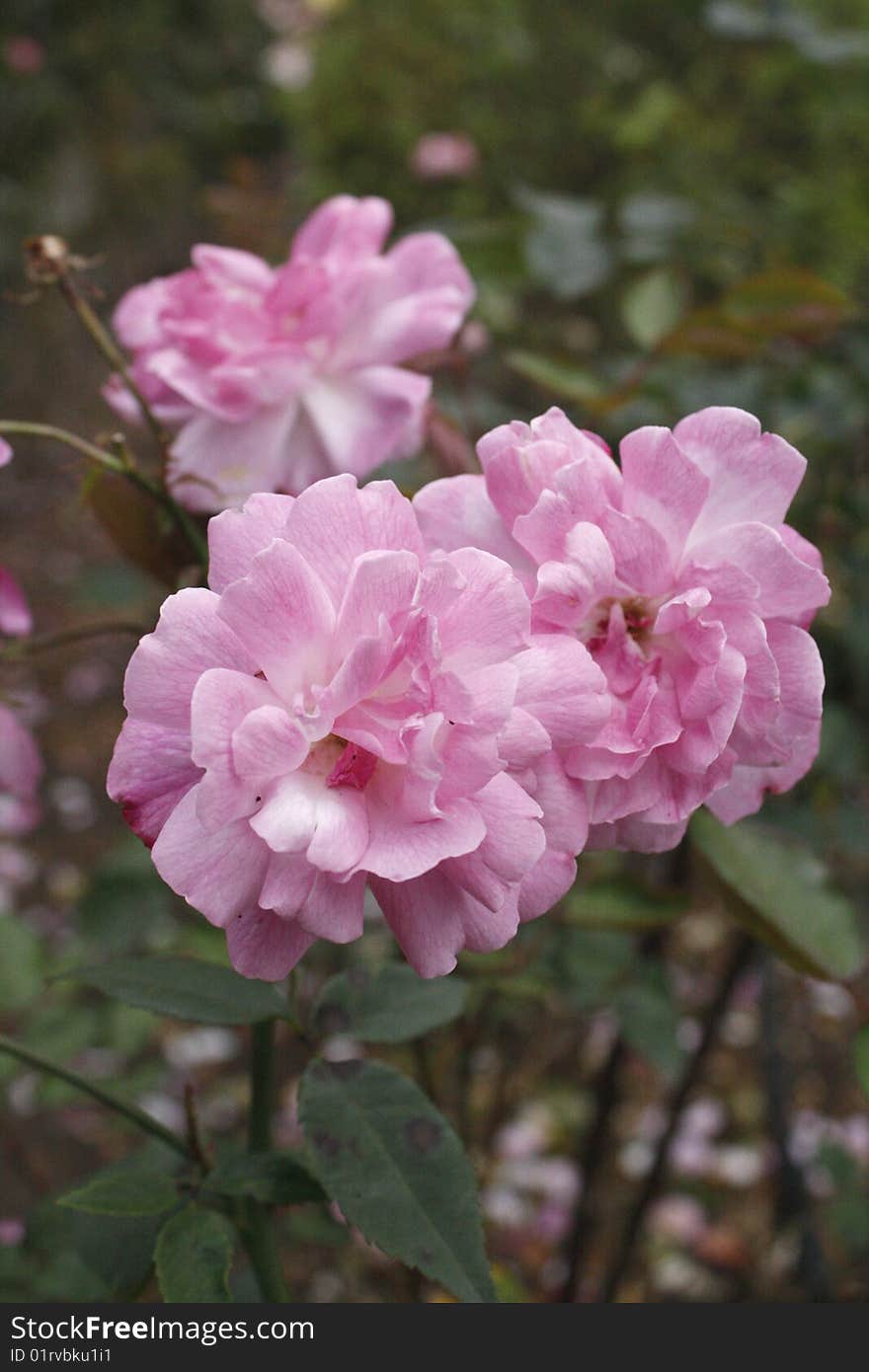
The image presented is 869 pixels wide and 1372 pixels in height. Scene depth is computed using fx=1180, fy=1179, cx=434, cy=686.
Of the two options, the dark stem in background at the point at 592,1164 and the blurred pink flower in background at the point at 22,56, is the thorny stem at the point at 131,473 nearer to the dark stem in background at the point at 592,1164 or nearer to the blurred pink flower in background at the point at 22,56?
the dark stem in background at the point at 592,1164

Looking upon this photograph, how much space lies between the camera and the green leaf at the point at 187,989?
490mm

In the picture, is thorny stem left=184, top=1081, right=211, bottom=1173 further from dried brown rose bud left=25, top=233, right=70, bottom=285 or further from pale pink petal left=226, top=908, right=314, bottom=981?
dried brown rose bud left=25, top=233, right=70, bottom=285

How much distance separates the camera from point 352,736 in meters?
0.36

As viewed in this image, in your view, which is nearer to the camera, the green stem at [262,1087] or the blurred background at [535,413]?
the green stem at [262,1087]

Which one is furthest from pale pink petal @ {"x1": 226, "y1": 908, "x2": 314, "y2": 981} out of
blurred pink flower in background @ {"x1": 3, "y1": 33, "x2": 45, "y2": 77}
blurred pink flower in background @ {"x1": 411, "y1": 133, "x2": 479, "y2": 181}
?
blurred pink flower in background @ {"x1": 3, "y1": 33, "x2": 45, "y2": 77}

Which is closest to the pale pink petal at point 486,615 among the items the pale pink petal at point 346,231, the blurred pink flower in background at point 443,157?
the pale pink petal at point 346,231

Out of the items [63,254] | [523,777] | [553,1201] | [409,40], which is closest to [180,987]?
[523,777]

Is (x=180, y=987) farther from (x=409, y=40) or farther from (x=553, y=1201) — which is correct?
(x=409, y=40)

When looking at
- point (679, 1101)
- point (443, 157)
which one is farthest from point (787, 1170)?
point (443, 157)

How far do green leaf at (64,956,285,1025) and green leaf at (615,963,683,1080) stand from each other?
0.40 meters

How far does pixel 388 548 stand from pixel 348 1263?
2.85 feet

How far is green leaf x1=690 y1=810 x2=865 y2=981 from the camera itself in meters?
0.53

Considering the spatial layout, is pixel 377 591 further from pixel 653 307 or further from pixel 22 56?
pixel 22 56

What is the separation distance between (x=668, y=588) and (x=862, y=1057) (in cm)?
28
